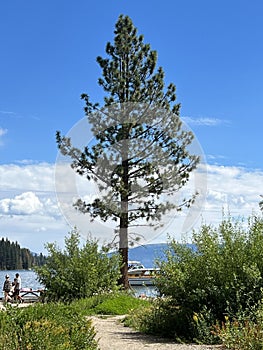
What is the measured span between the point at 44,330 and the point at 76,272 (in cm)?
1225

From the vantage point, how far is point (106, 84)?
2600cm

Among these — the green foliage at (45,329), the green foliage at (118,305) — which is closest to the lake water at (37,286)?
the green foliage at (118,305)

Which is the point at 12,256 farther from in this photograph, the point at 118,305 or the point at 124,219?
the point at 118,305

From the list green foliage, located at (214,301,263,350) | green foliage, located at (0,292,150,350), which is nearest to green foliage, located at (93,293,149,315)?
green foliage, located at (214,301,263,350)

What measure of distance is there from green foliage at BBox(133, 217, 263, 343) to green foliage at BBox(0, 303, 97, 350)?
7.10ft

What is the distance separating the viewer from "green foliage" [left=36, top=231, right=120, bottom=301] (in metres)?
19.1

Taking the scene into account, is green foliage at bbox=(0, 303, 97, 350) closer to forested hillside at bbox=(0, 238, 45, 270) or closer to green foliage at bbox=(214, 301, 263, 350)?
green foliage at bbox=(214, 301, 263, 350)

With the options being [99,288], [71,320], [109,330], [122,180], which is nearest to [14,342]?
[71,320]

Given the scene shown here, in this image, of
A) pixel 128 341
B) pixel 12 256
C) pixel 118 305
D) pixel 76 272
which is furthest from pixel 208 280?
pixel 12 256

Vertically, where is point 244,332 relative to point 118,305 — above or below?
above

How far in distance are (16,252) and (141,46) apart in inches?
2499

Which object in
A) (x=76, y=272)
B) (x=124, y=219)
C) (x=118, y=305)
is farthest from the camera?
(x=124, y=219)

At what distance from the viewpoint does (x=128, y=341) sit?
10.1 metres

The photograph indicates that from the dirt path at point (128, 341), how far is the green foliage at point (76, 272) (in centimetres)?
627
